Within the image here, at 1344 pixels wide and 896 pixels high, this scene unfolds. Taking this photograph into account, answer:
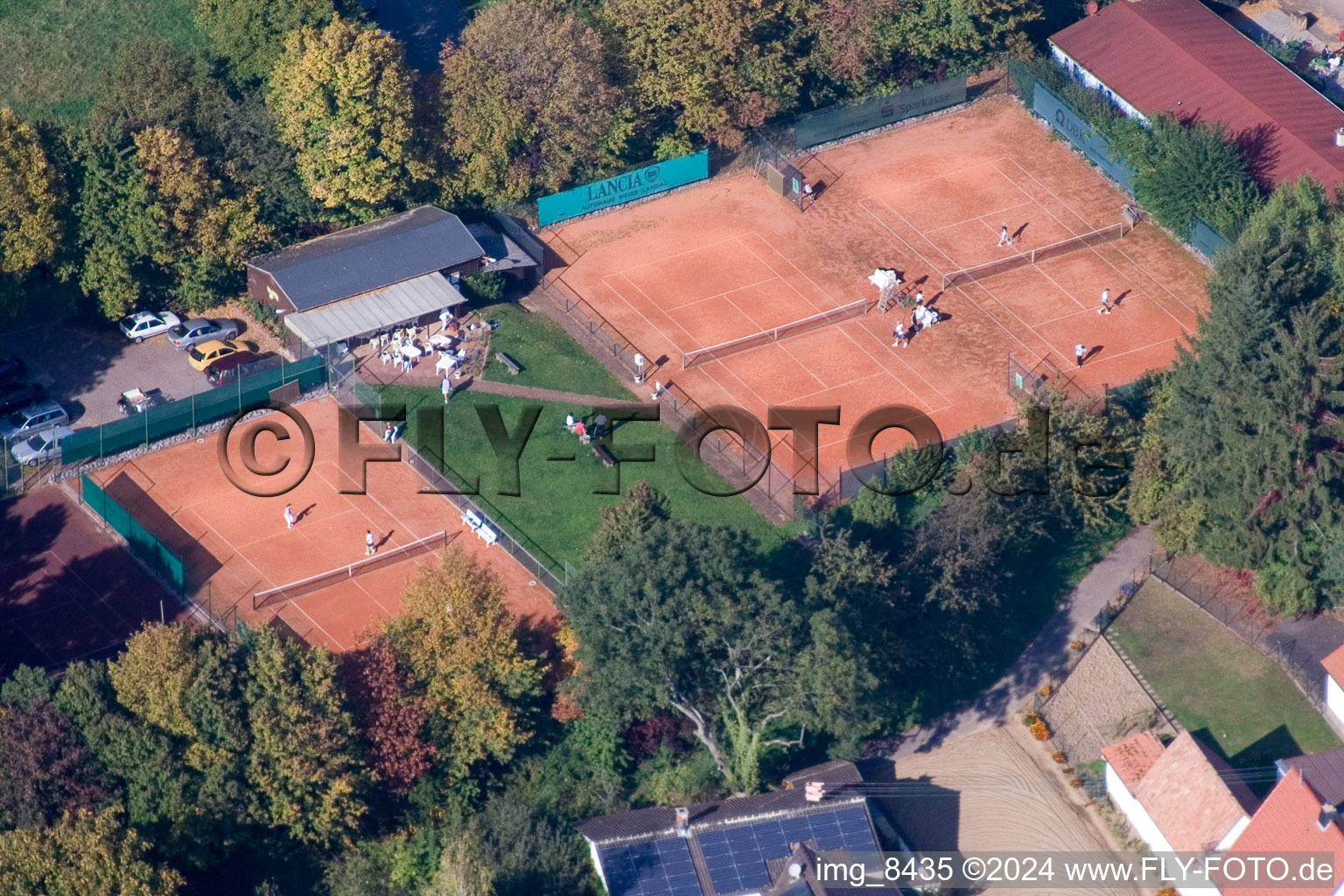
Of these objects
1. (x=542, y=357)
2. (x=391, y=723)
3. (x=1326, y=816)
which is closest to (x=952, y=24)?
(x=542, y=357)

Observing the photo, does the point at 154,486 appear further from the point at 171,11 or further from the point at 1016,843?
the point at 1016,843

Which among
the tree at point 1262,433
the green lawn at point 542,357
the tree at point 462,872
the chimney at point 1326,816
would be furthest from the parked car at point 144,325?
the chimney at point 1326,816

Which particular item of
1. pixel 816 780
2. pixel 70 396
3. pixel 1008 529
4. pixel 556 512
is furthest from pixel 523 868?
pixel 70 396

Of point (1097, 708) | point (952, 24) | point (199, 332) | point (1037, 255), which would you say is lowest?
point (199, 332)

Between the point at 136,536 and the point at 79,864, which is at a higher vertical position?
the point at 79,864

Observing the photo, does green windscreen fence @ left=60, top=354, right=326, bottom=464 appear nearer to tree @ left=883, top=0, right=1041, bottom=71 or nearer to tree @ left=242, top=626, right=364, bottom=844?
tree @ left=242, top=626, right=364, bottom=844

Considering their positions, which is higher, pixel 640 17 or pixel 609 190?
pixel 640 17

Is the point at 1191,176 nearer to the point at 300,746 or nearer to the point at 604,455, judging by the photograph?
the point at 604,455
